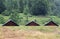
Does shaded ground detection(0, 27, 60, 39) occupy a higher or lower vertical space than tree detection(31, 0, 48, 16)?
higher

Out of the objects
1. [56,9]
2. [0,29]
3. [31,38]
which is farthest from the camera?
[56,9]

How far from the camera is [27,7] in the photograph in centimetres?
5522

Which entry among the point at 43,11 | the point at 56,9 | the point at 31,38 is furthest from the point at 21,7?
the point at 31,38

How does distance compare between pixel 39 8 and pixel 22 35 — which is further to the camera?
pixel 39 8

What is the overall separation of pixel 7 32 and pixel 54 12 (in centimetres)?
4092

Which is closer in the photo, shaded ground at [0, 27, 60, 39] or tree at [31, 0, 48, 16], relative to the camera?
shaded ground at [0, 27, 60, 39]

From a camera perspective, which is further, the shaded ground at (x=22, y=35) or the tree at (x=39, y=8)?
the tree at (x=39, y=8)

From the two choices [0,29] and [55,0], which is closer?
[0,29]

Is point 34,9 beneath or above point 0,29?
beneath

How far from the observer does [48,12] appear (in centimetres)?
5553

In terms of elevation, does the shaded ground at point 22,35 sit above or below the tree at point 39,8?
above

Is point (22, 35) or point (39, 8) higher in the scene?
point (22, 35)

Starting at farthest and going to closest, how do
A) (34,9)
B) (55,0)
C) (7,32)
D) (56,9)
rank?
(55,0) → (56,9) → (34,9) → (7,32)

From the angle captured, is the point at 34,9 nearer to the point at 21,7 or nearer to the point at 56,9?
the point at 21,7
